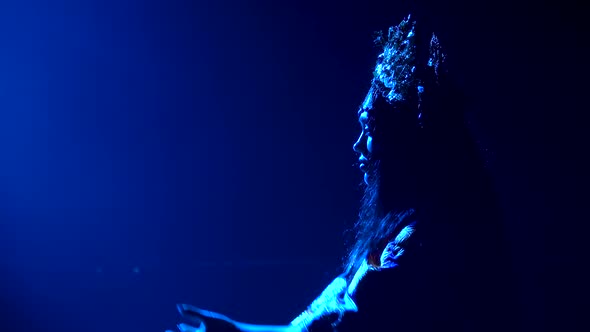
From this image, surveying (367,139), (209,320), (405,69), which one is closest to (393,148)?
(367,139)

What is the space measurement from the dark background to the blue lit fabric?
3788 millimetres

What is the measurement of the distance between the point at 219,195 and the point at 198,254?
4.07ft

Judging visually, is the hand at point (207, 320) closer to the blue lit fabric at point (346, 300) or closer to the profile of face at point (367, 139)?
the blue lit fabric at point (346, 300)

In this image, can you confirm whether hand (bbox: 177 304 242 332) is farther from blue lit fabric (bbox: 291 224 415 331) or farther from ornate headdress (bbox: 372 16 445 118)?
ornate headdress (bbox: 372 16 445 118)

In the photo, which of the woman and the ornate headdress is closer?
the woman

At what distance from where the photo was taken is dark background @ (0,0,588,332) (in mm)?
4926

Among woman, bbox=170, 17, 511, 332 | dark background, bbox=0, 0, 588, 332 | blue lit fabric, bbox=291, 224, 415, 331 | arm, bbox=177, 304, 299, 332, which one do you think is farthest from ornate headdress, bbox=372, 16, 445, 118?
dark background, bbox=0, 0, 588, 332

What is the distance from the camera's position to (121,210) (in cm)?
737

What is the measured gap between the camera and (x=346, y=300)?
57.8 inches

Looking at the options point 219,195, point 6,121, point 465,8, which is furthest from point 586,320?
point 6,121

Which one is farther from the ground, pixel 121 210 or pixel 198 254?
pixel 121 210

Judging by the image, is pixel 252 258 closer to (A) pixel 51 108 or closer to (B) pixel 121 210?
(B) pixel 121 210

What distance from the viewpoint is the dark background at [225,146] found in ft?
16.2

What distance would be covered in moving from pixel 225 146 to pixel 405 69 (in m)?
5.32
